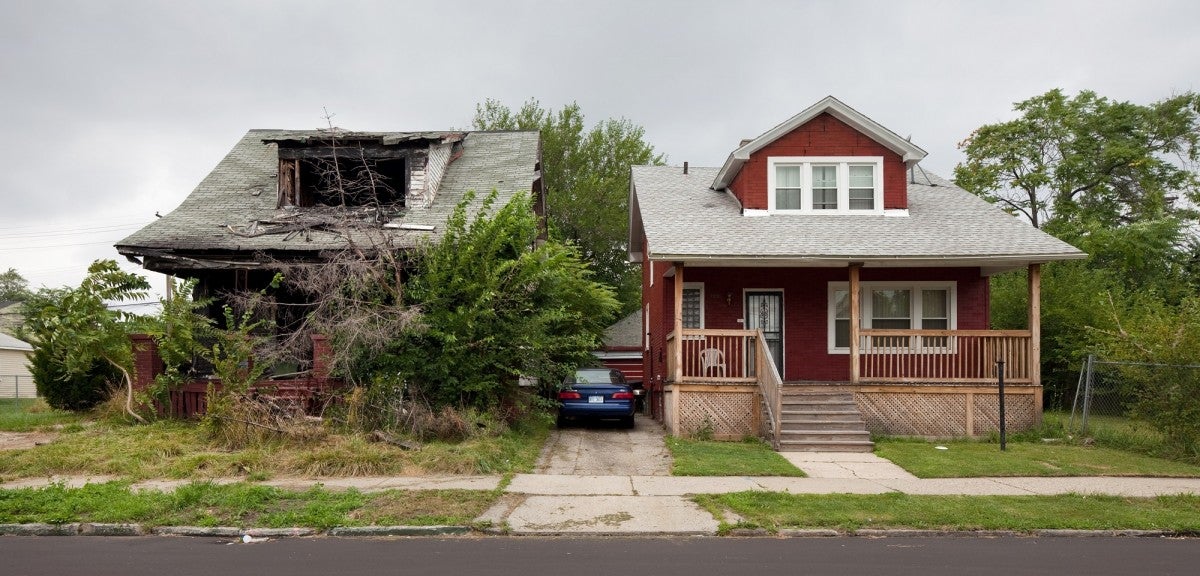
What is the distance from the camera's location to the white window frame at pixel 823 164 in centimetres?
1841

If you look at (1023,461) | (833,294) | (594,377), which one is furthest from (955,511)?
(833,294)

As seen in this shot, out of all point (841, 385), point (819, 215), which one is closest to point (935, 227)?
point (819, 215)

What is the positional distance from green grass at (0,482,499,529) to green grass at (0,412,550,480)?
1.36m

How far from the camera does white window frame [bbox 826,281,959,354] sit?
18.2 m

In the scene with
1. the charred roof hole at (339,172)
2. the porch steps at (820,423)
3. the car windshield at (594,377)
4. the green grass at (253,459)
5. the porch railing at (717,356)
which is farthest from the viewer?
the charred roof hole at (339,172)

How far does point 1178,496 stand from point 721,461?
570 centimetres

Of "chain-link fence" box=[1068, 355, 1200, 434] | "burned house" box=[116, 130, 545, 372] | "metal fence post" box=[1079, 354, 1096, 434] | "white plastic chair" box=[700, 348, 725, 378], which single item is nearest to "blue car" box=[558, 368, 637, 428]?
"white plastic chair" box=[700, 348, 725, 378]

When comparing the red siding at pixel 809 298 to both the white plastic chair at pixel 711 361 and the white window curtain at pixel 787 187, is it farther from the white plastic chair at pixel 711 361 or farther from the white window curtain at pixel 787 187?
the white plastic chair at pixel 711 361

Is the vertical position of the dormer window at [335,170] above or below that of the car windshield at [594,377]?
above

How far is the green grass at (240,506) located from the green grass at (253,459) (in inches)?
→ 53.4

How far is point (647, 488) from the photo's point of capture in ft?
35.0

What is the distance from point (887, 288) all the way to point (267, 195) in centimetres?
1419

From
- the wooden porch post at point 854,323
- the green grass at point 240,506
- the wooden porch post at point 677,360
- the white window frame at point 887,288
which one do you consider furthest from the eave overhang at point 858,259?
the green grass at point 240,506

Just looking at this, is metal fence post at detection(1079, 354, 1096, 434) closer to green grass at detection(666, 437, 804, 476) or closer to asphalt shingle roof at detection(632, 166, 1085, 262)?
asphalt shingle roof at detection(632, 166, 1085, 262)
